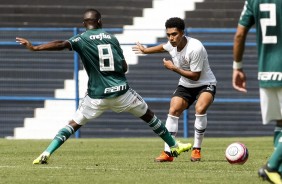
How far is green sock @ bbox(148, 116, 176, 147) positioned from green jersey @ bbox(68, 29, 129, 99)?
0.62m

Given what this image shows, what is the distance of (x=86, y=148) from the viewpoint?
18.4 m

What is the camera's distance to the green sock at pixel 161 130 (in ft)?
45.9

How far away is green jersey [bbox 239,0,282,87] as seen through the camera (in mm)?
9539

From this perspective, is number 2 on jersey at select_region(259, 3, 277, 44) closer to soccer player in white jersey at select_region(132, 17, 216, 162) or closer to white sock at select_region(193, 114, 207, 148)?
soccer player in white jersey at select_region(132, 17, 216, 162)

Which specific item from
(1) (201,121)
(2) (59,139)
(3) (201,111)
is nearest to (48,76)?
(1) (201,121)

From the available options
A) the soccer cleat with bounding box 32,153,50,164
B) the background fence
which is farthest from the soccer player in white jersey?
the background fence

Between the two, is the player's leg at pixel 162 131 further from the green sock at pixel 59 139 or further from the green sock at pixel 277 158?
the green sock at pixel 277 158

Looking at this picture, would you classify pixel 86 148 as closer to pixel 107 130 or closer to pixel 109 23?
pixel 107 130

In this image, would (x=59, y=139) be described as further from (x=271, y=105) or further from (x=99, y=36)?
(x=271, y=105)

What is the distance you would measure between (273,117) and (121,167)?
3.75 m

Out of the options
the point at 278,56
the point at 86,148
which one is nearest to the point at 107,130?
the point at 86,148

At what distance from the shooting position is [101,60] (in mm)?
13633

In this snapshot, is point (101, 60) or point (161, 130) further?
point (161, 130)

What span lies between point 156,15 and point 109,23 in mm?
1292
